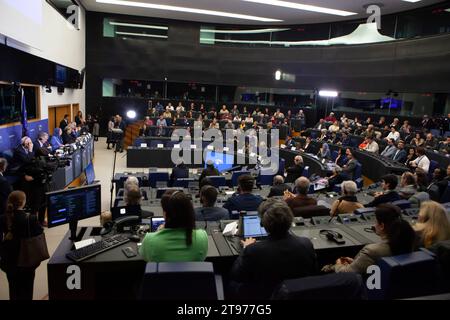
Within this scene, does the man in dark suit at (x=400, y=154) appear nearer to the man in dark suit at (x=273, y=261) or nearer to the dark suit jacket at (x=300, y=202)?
the dark suit jacket at (x=300, y=202)

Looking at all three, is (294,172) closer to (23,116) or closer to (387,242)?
(387,242)

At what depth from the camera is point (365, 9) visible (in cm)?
1423

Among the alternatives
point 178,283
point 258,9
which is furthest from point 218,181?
point 258,9

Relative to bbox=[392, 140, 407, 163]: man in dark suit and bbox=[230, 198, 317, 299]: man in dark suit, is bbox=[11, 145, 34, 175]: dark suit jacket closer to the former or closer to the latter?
bbox=[230, 198, 317, 299]: man in dark suit

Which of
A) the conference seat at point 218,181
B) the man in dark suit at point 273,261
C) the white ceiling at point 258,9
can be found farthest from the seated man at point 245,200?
the white ceiling at point 258,9

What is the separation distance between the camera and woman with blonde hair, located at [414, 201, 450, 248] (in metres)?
3.01

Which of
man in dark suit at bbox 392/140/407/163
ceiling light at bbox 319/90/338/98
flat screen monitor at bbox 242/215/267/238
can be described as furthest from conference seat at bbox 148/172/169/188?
ceiling light at bbox 319/90/338/98

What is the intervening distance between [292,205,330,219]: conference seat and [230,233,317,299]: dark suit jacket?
68.4 inches

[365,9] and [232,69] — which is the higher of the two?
[365,9]

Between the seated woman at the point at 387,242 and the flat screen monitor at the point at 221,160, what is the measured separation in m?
6.54

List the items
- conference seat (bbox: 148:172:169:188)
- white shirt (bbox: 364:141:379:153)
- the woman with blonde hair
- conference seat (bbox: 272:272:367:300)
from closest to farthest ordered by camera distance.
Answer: conference seat (bbox: 272:272:367:300) → the woman with blonde hair → conference seat (bbox: 148:172:169:188) → white shirt (bbox: 364:141:379:153)

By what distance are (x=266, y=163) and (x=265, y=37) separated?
36.0 feet
